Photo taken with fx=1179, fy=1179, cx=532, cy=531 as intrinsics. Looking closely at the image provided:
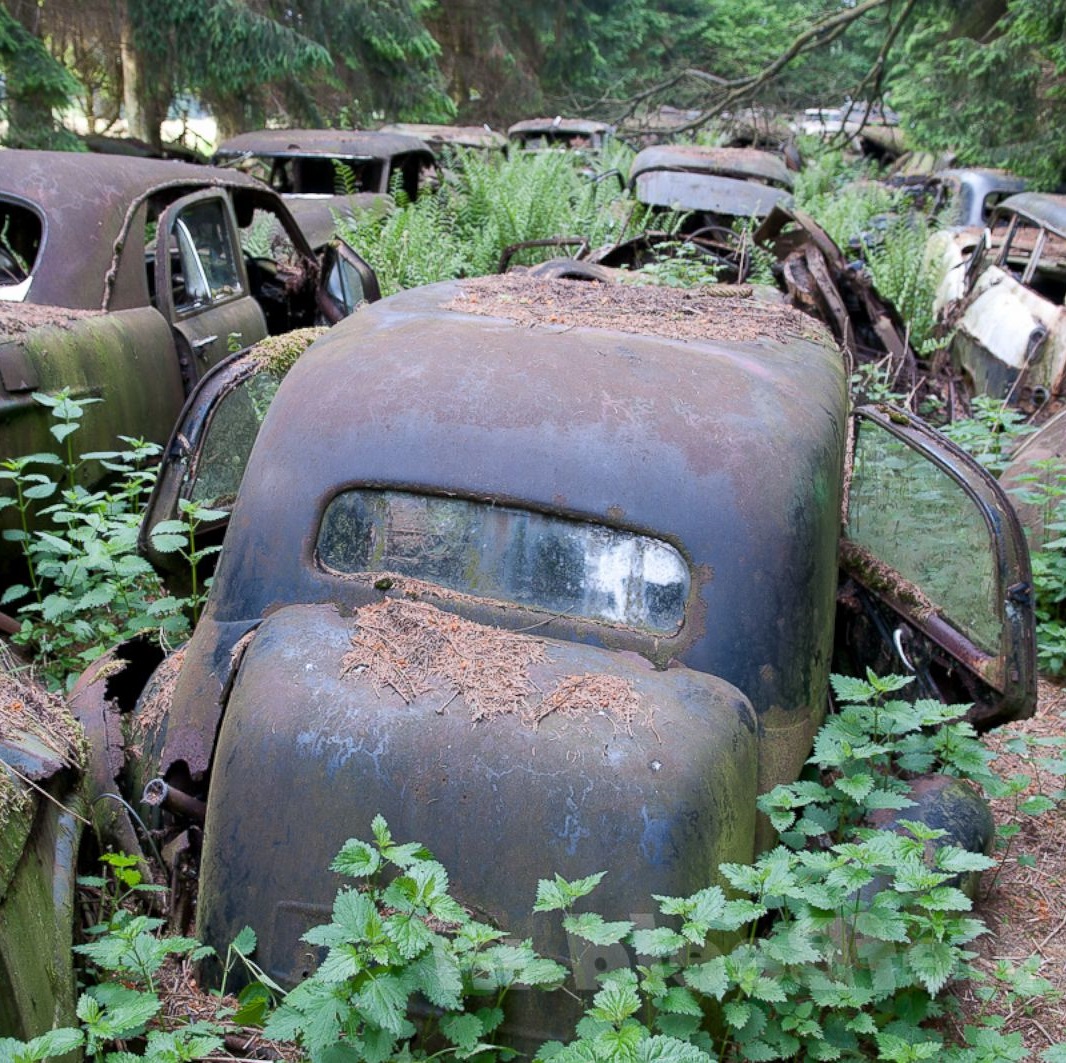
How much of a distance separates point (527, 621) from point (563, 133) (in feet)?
53.9

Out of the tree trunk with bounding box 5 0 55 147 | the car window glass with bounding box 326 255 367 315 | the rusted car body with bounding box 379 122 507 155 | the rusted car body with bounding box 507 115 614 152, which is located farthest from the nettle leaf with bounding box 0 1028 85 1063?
the rusted car body with bounding box 507 115 614 152

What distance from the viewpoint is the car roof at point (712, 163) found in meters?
11.9

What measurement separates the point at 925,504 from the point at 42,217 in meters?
4.24

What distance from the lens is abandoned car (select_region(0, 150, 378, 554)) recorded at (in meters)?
4.79

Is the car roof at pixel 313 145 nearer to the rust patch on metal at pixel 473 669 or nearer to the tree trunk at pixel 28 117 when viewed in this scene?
the tree trunk at pixel 28 117

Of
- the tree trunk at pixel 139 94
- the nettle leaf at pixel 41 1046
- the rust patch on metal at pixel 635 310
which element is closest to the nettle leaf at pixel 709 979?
the nettle leaf at pixel 41 1046

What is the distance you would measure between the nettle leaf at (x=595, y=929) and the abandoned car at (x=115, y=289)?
3.23m

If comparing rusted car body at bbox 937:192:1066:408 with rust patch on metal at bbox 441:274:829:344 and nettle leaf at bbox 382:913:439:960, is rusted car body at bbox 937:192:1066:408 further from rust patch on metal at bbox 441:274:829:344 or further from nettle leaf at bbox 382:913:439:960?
nettle leaf at bbox 382:913:439:960

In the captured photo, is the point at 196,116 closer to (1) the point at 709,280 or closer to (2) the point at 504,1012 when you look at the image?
(1) the point at 709,280

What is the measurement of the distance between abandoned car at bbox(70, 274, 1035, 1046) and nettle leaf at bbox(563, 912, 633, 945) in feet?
0.30

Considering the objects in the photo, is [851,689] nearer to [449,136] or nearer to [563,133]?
[449,136]

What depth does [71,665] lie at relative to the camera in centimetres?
439

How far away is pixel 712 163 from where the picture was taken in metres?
12.1

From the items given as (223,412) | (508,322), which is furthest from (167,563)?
(508,322)
